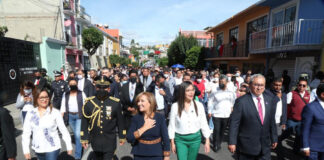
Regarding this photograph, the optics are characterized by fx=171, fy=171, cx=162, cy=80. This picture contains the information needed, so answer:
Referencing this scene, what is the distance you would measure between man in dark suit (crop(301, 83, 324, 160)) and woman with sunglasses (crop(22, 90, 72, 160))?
380cm

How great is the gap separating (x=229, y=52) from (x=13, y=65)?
629 inches

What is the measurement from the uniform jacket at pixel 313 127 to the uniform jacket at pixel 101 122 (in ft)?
9.89

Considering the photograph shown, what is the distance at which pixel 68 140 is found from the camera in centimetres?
283

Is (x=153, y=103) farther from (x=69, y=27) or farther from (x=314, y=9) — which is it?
(x=69, y=27)

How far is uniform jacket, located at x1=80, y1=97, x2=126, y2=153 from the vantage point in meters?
2.78

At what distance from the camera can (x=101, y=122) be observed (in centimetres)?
278

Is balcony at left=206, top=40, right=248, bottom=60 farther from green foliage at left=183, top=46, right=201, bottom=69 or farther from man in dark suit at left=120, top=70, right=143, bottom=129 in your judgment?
man in dark suit at left=120, top=70, right=143, bottom=129

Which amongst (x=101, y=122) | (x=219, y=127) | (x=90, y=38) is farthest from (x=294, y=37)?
(x=90, y=38)

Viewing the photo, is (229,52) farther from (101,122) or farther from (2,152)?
(2,152)

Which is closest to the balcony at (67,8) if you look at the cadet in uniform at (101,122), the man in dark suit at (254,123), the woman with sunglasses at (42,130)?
the woman with sunglasses at (42,130)

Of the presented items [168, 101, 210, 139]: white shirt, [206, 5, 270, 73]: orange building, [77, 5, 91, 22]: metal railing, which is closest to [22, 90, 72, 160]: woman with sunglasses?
[168, 101, 210, 139]: white shirt

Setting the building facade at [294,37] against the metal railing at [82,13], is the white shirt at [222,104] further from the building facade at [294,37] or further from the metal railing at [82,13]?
the metal railing at [82,13]

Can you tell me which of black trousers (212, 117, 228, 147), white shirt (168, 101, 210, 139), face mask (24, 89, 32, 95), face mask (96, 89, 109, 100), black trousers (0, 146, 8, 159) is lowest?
black trousers (212, 117, 228, 147)

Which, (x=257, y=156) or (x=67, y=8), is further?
(x=67, y=8)
